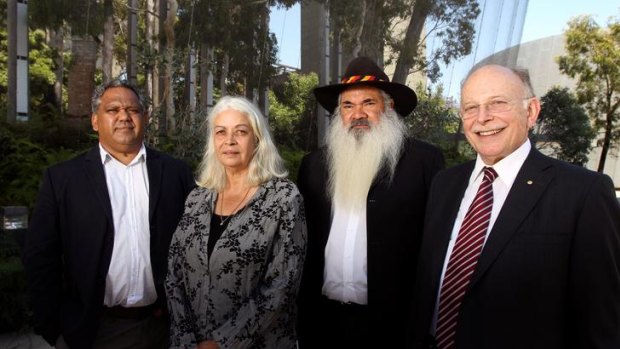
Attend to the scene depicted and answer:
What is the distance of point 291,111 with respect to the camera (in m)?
9.46

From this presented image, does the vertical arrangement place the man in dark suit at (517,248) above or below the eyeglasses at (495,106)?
below

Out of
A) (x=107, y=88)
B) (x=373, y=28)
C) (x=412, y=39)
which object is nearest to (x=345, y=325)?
(x=107, y=88)

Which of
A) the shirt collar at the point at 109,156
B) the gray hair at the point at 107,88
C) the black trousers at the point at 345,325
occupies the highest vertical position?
the gray hair at the point at 107,88

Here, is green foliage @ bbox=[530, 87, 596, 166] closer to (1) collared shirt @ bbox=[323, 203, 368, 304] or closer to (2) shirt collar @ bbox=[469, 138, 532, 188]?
(1) collared shirt @ bbox=[323, 203, 368, 304]

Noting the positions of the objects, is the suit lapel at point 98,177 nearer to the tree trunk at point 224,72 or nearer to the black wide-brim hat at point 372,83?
the black wide-brim hat at point 372,83

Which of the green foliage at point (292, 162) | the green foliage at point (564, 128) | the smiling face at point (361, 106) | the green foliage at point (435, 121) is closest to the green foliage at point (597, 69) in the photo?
the green foliage at point (564, 128)

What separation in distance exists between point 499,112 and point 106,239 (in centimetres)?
177

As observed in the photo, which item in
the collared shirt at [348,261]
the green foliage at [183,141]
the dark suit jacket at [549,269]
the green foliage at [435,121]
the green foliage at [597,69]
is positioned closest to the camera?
the dark suit jacket at [549,269]

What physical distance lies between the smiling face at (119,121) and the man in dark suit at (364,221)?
97cm

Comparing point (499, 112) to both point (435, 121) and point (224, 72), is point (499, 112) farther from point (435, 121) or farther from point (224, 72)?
point (435, 121)

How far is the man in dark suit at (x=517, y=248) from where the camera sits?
165 centimetres

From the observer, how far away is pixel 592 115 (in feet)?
69.8

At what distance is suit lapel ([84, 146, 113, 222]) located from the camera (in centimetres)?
243

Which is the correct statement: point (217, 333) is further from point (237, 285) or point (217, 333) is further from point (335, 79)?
point (335, 79)
